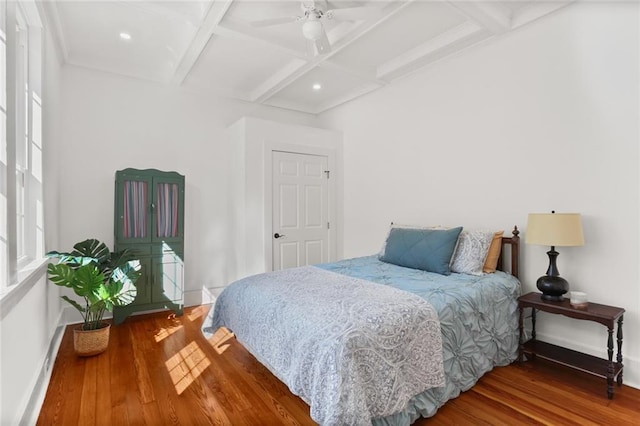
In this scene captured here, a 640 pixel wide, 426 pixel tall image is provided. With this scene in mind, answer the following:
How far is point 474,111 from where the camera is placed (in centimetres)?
328

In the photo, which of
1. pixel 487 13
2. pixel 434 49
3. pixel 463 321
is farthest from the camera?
pixel 434 49

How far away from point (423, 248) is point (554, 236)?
98 centimetres

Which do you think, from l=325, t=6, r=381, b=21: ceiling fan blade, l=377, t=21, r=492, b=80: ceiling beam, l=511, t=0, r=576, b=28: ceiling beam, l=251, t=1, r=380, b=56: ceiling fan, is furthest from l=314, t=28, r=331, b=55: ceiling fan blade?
l=511, t=0, r=576, b=28: ceiling beam

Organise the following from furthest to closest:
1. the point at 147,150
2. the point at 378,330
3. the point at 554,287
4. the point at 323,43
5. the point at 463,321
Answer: the point at 147,150
the point at 323,43
the point at 554,287
the point at 463,321
the point at 378,330

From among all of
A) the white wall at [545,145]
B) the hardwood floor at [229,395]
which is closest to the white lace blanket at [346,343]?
the hardwood floor at [229,395]

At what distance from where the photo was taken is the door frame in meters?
4.23

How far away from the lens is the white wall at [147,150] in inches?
143

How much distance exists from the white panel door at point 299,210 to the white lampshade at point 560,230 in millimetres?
2781

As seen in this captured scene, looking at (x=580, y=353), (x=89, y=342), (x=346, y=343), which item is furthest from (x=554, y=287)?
(x=89, y=342)

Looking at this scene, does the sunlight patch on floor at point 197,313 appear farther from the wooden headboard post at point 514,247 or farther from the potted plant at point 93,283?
the wooden headboard post at point 514,247

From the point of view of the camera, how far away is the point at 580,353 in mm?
2504

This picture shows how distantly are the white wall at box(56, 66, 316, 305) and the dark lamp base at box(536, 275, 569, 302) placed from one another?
3636 mm

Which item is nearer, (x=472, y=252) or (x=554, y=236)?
(x=554, y=236)

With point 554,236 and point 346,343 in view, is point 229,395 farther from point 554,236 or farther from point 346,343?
point 554,236
